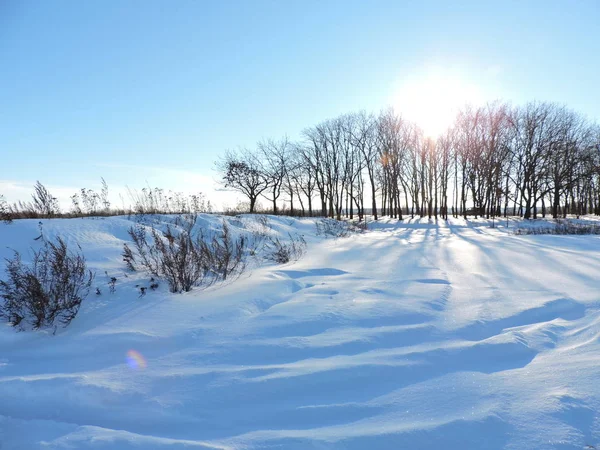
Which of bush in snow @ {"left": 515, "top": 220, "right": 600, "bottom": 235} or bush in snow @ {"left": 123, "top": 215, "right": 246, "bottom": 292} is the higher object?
bush in snow @ {"left": 123, "top": 215, "right": 246, "bottom": 292}

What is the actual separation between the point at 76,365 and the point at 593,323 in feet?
15.6

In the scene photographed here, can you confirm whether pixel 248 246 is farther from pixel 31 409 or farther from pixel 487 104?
pixel 487 104

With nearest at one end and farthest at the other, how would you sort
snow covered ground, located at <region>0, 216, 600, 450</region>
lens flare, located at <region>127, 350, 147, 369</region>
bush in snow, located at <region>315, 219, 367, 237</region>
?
snow covered ground, located at <region>0, 216, 600, 450</region> < lens flare, located at <region>127, 350, 147, 369</region> < bush in snow, located at <region>315, 219, 367, 237</region>

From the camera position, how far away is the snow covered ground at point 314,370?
1.62 metres

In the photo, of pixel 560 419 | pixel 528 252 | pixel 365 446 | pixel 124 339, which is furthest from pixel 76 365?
pixel 528 252

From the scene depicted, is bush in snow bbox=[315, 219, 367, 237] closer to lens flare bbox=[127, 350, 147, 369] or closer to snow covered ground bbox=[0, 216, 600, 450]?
snow covered ground bbox=[0, 216, 600, 450]

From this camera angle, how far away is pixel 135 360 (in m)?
2.49

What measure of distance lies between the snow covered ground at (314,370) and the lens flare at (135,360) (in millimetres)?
29

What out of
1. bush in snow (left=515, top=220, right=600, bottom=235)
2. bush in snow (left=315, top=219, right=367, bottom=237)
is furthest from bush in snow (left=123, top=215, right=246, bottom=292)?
bush in snow (left=515, top=220, right=600, bottom=235)

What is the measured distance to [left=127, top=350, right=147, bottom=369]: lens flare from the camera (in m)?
2.39

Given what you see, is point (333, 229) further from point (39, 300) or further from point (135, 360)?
point (135, 360)

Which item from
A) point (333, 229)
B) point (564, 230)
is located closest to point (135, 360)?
point (333, 229)

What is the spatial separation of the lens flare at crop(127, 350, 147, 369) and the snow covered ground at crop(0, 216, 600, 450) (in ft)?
0.09

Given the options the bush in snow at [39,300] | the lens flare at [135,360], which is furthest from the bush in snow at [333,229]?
the lens flare at [135,360]
